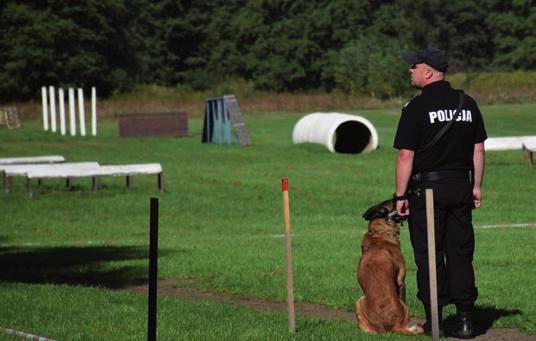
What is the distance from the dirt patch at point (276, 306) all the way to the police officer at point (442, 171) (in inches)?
14.5

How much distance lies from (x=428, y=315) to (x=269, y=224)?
38.6 ft

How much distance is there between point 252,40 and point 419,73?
91147 millimetres

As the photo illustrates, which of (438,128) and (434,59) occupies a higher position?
(434,59)

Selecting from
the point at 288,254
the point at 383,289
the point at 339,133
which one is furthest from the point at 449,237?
the point at 339,133

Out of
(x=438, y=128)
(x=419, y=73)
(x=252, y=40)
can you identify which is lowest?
(x=438, y=128)

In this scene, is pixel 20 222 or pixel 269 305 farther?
pixel 20 222

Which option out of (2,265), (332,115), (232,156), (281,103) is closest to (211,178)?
(232,156)

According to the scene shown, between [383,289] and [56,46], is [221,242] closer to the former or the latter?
[383,289]

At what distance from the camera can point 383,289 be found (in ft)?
29.7

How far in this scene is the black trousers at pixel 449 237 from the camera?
30.1 feet

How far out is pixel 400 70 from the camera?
78.0 metres

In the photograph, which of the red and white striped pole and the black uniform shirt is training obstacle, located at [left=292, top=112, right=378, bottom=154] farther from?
the red and white striped pole

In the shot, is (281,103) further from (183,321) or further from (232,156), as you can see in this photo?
(183,321)

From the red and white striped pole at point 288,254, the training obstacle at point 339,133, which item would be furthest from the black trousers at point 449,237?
the training obstacle at point 339,133
